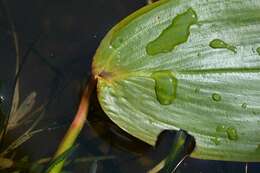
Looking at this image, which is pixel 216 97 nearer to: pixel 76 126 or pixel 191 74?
pixel 191 74

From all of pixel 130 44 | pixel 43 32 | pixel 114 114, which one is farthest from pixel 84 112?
pixel 43 32

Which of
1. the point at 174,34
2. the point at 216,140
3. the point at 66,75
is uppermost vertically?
the point at 174,34

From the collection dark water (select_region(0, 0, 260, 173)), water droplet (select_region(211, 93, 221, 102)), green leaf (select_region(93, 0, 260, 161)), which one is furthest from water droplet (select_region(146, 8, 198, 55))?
dark water (select_region(0, 0, 260, 173))

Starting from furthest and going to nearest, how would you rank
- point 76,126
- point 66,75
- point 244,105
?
point 66,75, point 76,126, point 244,105

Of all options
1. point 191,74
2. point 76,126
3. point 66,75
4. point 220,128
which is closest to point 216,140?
point 220,128

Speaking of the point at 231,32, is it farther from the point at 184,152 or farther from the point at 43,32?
the point at 43,32

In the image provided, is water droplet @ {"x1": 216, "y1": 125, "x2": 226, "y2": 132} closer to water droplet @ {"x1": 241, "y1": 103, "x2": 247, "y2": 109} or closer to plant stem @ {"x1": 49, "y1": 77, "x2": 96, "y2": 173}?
water droplet @ {"x1": 241, "y1": 103, "x2": 247, "y2": 109}
